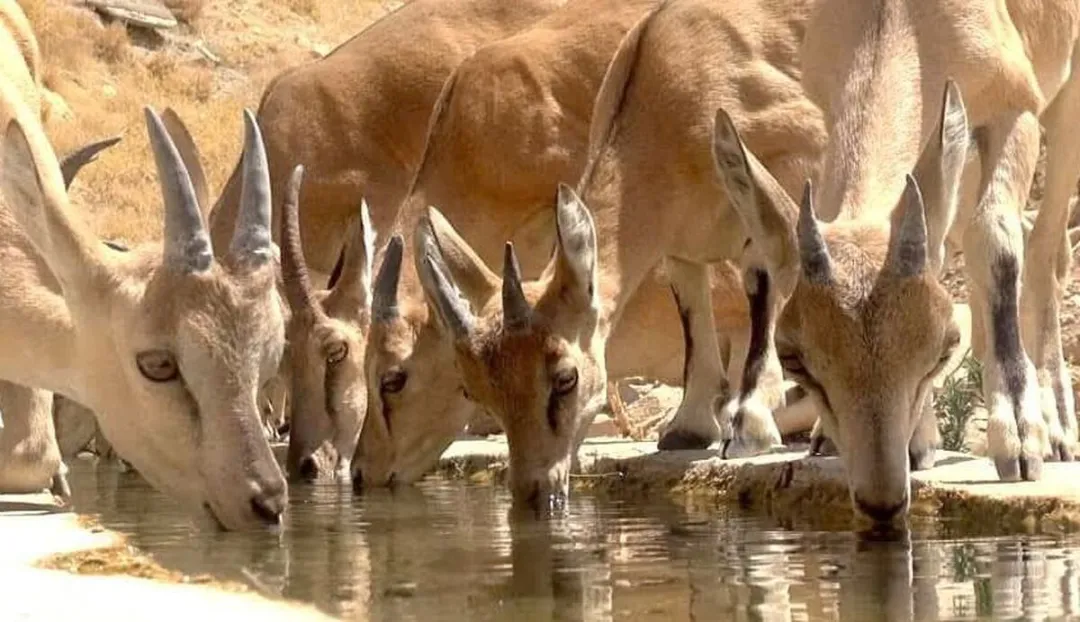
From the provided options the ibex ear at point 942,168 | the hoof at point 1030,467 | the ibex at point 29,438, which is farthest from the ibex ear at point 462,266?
the hoof at point 1030,467

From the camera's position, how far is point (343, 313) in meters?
14.1

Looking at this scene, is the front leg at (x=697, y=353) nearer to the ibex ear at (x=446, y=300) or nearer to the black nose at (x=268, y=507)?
the ibex ear at (x=446, y=300)

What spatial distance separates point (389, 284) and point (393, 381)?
1.77 feet

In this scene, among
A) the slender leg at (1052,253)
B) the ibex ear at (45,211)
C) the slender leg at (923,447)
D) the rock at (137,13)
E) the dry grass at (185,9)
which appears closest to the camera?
the ibex ear at (45,211)

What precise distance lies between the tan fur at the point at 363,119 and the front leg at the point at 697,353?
3318 mm

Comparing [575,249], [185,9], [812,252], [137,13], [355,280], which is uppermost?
[185,9]

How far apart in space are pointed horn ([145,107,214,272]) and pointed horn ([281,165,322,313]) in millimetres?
4392

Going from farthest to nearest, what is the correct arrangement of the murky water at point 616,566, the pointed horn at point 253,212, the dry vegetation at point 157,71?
the dry vegetation at point 157,71 < the pointed horn at point 253,212 < the murky water at point 616,566

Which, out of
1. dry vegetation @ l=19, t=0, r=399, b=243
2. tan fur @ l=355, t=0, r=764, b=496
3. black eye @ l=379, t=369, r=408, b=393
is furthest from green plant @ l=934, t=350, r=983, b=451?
dry vegetation @ l=19, t=0, r=399, b=243

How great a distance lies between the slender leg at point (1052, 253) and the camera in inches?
484

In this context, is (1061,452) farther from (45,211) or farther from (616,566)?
(45,211)

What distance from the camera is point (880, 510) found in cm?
864

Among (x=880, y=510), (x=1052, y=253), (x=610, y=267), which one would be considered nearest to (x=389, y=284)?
(x=610, y=267)

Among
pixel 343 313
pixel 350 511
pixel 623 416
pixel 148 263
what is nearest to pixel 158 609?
pixel 148 263
